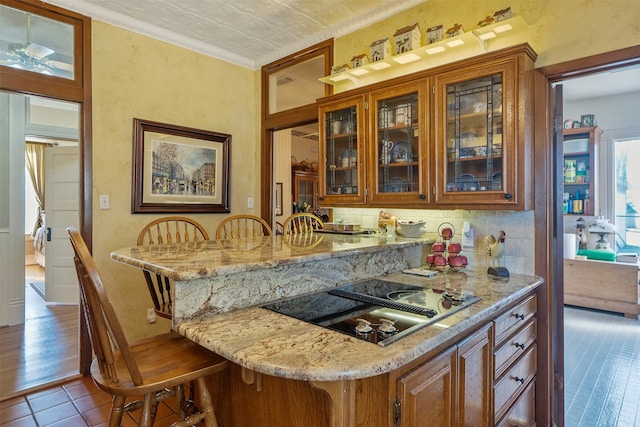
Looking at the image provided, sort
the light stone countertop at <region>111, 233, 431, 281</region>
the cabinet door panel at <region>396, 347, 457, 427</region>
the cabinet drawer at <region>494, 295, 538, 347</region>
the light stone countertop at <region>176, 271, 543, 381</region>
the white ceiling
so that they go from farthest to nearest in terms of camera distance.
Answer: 1. the white ceiling
2. the cabinet drawer at <region>494, 295, 538, 347</region>
3. the light stone countertop at <region>111, 233, 431, 281</region>
4. the cabinet door panel at <region>396, 347, 457, 427</region>
5. the light stone countertop at <region>176, 271, 543, 381</region>

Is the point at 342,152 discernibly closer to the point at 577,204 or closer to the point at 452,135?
the point at 452,135

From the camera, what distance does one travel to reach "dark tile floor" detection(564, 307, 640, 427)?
7.25 feet

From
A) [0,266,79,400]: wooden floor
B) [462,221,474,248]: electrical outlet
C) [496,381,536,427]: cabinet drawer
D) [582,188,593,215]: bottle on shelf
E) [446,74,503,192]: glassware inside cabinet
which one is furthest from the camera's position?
[582,188,593,215]: bottle on shelf

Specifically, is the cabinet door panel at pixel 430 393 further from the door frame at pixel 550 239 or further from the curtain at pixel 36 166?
the curtain at pixel 36 166

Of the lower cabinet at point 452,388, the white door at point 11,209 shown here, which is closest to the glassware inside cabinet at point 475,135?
the lower cabinet at point 452,388

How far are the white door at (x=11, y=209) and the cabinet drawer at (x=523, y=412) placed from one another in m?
4.48

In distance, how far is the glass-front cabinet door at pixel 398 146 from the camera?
216 cm

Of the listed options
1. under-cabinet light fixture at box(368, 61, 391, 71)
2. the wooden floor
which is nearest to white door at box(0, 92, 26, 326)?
the wooden floor

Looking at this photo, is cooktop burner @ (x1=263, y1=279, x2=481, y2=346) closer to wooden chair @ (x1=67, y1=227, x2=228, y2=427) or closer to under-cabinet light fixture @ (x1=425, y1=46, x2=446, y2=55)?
wooden chair @ (x1=67, y1=227, x2=228, y2=427)

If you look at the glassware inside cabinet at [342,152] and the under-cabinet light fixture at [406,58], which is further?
the glassware inside cabinet at [342,152]

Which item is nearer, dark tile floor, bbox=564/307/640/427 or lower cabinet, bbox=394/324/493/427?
lower cabinet, bbox=394/324/493/427

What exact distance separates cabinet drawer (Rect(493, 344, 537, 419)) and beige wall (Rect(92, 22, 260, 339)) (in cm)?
265

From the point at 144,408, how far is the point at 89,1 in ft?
9.39

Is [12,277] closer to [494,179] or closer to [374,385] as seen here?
[374,385]
